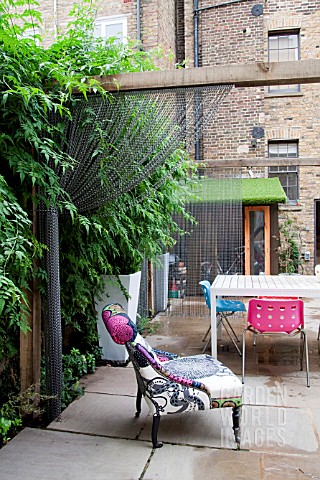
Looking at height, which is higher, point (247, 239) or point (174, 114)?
point (174, 114)

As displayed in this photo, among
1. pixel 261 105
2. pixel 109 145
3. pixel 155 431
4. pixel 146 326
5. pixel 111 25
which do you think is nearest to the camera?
pixel 155 431

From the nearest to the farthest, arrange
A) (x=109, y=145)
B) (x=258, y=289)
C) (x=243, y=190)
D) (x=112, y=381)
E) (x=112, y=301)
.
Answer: (x=109, y=145), (x=112, y=381), (x=258, y=289), (x=112, y=301), (x=243, y=190)

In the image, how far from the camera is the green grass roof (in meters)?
8.09

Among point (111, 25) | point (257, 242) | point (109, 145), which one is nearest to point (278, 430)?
point (109, 145)

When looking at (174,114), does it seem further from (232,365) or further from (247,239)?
(247,239)

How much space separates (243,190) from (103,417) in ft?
23.2

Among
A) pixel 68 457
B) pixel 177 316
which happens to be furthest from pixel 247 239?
pixel 68 457

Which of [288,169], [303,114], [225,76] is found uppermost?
[303,114]

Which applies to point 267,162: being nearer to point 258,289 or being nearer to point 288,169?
point 258,289

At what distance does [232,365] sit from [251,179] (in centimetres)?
620

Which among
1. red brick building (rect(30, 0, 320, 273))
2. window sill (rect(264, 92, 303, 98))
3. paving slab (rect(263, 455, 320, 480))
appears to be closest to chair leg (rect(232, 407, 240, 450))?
paving slab (rect(263, 455, 320, 480))

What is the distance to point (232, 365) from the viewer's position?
5211mm

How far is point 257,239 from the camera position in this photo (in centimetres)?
1047

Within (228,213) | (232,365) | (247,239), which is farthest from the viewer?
(247,239)
